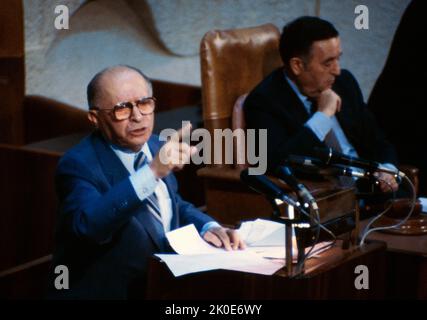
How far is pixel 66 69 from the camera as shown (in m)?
4.50

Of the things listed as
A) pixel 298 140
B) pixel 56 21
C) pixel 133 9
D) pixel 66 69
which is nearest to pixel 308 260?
pixel 298 140

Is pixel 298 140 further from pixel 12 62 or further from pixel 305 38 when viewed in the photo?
pixel 12 62

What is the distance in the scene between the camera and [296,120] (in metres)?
3.66

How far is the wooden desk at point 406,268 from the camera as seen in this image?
2689 mm

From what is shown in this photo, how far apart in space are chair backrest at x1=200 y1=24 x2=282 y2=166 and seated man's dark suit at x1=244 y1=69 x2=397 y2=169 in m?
0.13

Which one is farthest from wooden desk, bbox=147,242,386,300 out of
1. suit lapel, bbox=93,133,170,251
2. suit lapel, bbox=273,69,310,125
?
suit lapel, bbox=273,69,310,125

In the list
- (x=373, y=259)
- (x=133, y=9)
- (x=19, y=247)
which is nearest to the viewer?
(x=373, y=259)

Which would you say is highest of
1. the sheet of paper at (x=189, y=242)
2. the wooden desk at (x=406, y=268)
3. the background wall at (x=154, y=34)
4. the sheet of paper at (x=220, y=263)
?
the background wall at (x=154, y=34)

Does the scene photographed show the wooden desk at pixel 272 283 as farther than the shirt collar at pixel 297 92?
No

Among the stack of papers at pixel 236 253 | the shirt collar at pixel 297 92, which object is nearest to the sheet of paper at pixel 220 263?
the stack of papers at pixel 236 253

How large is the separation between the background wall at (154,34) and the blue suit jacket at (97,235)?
166 centimetres

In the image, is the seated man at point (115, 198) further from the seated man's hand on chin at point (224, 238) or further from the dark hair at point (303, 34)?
the dark hair at point (303, 34)

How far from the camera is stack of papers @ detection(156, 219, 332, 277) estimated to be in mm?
2229

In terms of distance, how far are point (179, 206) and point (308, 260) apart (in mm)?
654
